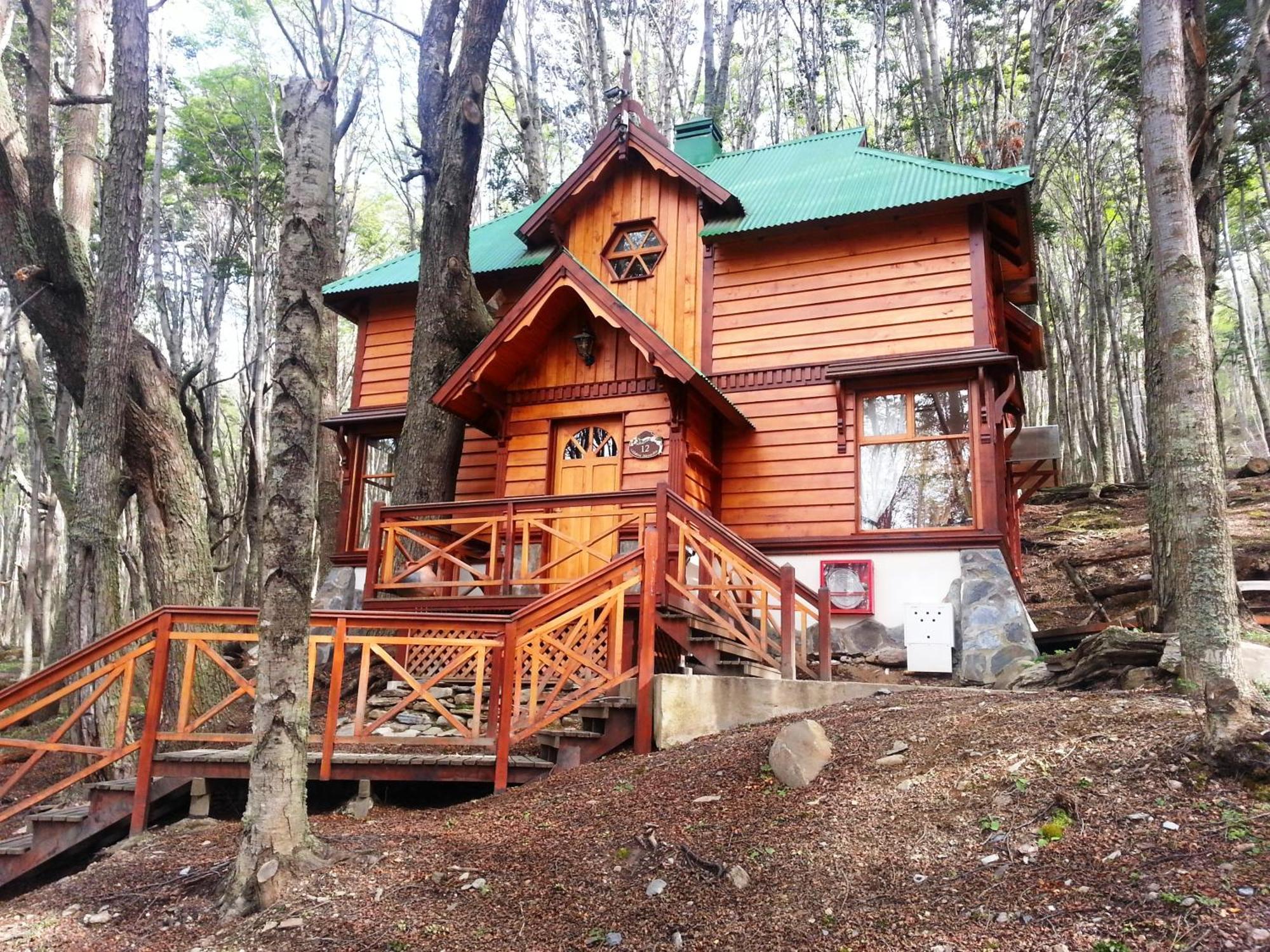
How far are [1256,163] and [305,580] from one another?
2361cm

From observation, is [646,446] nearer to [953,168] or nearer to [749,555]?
[749,555]

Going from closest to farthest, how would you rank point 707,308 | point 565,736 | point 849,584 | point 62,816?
point 62,816, point 565,736, point 849,584, point 707,308

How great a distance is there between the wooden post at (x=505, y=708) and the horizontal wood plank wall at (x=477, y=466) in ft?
24.3

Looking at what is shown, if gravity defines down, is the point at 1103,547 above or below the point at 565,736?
above

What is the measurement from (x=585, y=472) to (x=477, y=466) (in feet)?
8.46

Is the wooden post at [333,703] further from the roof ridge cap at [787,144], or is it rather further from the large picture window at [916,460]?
the roof ridge cap at [787,144]

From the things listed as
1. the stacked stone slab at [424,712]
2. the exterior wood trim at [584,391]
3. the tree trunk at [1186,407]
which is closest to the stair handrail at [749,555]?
the stacked stone slab at [424,712]

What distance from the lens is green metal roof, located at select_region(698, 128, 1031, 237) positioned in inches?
469

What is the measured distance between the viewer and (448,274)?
12.4 metres

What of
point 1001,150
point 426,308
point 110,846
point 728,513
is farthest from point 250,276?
point 110,846

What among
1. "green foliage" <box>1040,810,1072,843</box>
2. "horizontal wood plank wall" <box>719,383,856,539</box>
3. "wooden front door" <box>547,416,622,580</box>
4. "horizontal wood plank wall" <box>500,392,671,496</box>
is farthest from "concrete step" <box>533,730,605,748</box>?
"horizontal wood plank wall" <box>719,383,856,539</box>

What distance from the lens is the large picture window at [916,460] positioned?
1124 centimetres

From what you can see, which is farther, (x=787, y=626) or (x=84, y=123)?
(x=84, y=123)

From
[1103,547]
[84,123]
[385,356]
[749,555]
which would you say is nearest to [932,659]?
[749,555]
